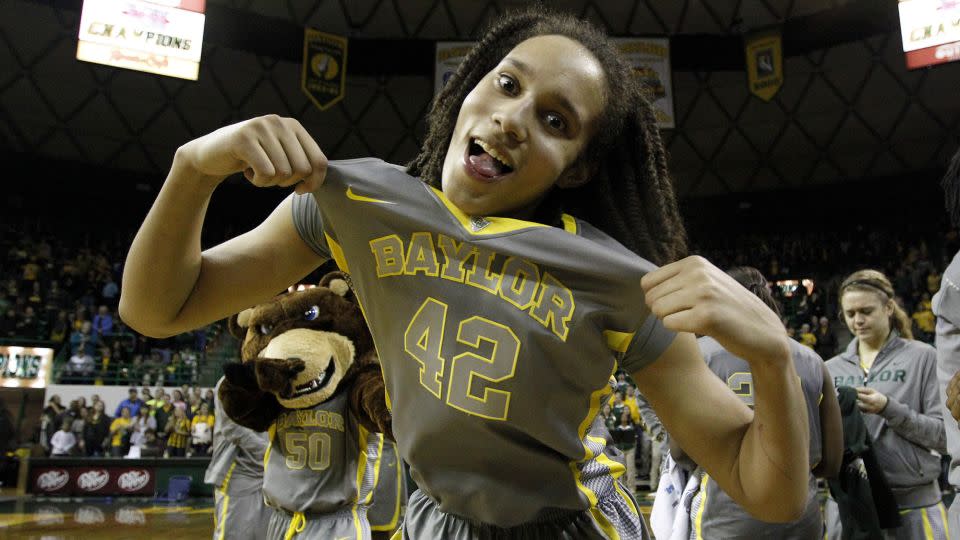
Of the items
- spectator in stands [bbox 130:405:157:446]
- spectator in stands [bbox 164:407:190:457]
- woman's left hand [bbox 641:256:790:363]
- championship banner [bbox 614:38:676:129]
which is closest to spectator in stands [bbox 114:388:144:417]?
spectator in stands [bbox 130:405:157:446]

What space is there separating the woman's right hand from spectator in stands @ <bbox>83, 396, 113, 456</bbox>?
36.7 ft

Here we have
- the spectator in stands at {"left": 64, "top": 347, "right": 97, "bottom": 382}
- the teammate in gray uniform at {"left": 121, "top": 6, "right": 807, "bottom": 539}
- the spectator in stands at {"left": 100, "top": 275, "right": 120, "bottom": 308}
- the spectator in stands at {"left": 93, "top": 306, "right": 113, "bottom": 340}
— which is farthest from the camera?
the spectator in stands at {"left": 100, "top": 275, "right": 120, "bottom": 308}

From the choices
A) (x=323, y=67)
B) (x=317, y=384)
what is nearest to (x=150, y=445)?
(x=323, y=67)

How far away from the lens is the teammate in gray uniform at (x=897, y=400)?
3.90 metres

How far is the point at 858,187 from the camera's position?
18984 millimetres

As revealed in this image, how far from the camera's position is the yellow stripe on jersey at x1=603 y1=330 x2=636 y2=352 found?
1.28 metres

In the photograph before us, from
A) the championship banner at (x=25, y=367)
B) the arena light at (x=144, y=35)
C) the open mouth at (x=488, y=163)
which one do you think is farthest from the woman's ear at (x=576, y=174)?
the championship banner at (x=25, y=367)

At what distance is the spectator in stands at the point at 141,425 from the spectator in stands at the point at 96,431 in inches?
12.7

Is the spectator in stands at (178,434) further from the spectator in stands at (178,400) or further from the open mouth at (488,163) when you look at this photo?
the open mouth at (488,163)

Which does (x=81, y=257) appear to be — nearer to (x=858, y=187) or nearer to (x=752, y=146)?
(x=752, y=146)

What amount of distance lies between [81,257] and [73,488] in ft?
26.5

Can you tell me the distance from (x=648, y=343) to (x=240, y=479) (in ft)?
15.3

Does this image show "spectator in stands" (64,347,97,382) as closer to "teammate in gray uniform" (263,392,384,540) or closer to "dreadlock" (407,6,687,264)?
"teammate in gray uniform" (263,392,384,540)

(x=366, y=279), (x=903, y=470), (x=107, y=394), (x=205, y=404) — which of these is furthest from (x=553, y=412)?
(x=107, y=394)
